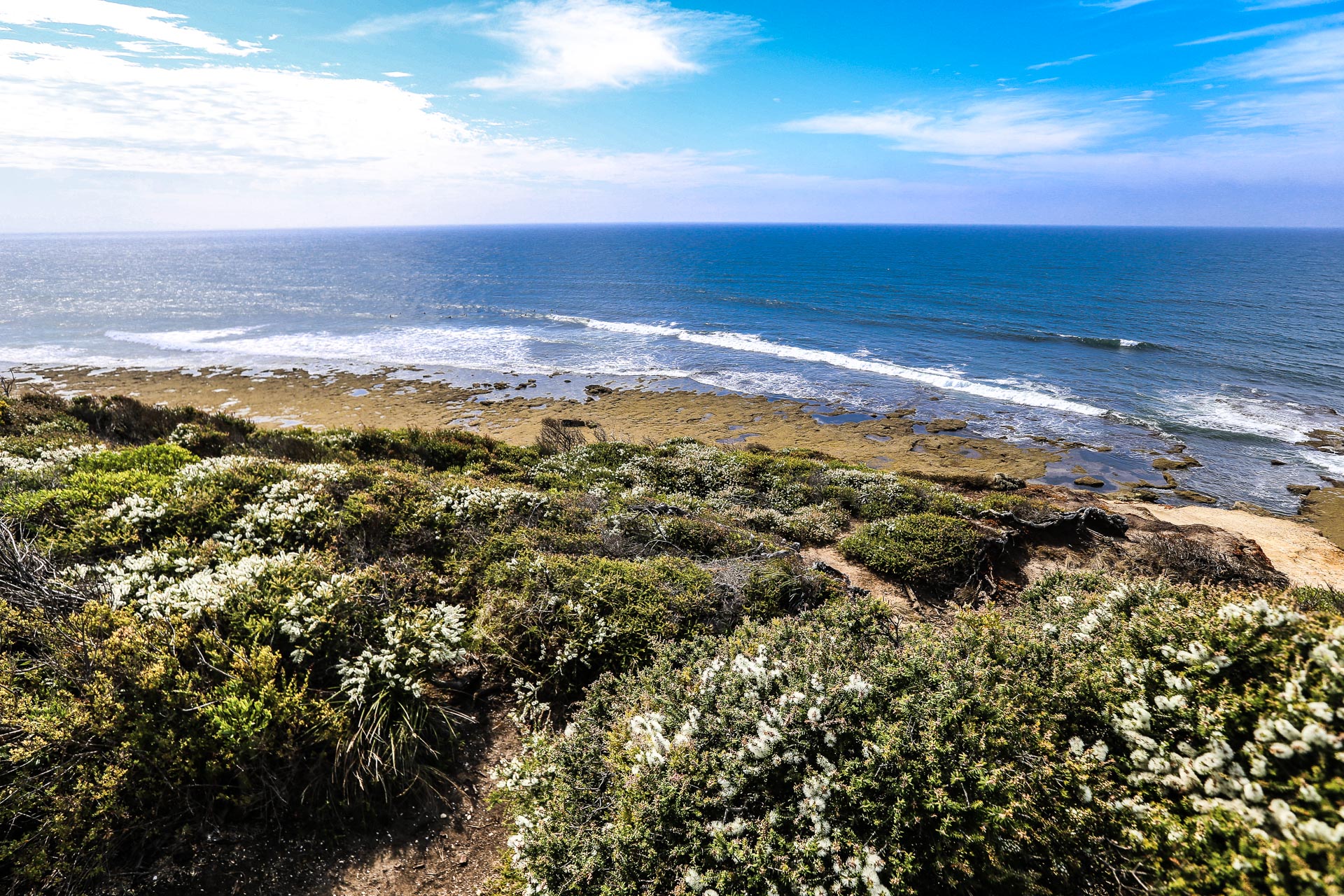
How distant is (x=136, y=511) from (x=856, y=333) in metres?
50.0

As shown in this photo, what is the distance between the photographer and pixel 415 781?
18.0ft

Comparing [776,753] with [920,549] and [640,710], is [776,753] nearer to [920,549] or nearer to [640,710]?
[640,710]

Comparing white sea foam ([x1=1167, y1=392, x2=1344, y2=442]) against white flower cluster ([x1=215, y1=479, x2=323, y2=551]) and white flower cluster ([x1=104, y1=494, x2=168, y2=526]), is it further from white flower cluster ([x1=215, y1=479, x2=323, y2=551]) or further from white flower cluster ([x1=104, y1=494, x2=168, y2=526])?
white flower cluster ([x1=104, y1=494, x2=168, y2=526])

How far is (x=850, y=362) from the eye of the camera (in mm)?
42281

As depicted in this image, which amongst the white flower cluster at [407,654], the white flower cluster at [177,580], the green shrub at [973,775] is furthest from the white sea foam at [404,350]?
the green shrub at [973,775]

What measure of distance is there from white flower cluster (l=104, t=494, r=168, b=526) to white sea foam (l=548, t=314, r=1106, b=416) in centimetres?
3756

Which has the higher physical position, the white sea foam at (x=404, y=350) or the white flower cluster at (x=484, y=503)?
the white flower cluster at (x=484, y=503)

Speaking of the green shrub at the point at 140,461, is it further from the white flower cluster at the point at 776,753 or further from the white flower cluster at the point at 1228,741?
the white flower cluster at the point at 1228,741

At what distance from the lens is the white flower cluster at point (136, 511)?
7629 millimetres

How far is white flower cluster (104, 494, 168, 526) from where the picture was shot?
300 inches

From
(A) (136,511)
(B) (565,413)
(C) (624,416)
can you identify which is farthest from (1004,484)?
(A) (136,511)

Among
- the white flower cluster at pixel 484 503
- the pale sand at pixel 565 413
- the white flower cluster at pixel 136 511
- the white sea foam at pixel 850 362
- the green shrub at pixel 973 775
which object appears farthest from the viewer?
the white sea foam at pixel 850 362

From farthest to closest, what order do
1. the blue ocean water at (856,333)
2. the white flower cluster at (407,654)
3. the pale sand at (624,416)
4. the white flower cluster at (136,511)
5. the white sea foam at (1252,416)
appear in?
the blue ocean water at (856,333), the white sea foam at (1252,416), the pale sand at (624,416), the white flower cluster at (136,511), the white flower cluster at (407,654)

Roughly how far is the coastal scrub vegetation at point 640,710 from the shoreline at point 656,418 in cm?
1617
